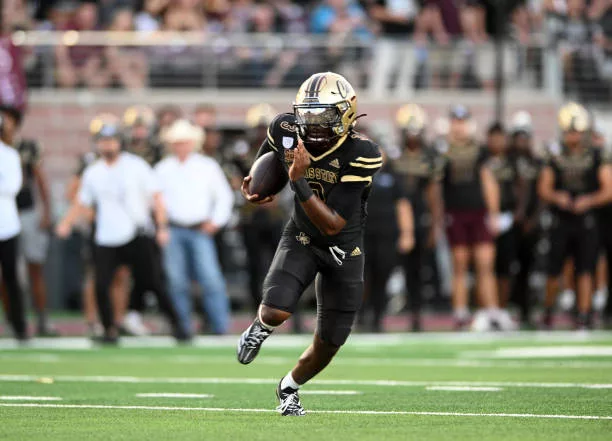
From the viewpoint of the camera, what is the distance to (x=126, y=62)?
23.3 meters

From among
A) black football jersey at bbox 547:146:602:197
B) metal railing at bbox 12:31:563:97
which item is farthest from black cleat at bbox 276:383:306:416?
metal railing at bbox 12:31:563:97

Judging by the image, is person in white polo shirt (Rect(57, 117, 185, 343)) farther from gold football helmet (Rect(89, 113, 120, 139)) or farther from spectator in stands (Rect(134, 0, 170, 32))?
spectator in stands (Rect(134, 0, 170, 32))

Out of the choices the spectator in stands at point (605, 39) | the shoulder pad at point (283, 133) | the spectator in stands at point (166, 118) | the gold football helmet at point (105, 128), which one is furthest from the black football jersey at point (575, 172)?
the shoulder pad at point (283, 133)

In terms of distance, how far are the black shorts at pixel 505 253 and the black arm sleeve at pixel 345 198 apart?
1031cm

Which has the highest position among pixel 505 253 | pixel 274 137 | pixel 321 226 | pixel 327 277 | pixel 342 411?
pixel 274 137

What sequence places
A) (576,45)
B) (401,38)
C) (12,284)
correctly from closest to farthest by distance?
(12,284)
(401,38)
(576,45)

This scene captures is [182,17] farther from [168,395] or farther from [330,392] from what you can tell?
[168,395]

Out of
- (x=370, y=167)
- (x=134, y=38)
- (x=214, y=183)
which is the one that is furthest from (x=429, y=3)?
(x=370, y=167)

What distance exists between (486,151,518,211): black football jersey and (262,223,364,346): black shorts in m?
10.2

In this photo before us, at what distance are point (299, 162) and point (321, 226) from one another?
0.44m

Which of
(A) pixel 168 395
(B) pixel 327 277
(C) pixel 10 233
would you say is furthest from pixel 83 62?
(B) pixel 327 277

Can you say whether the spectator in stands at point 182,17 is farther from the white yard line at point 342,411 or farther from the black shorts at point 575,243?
the white yard line at point 342,411

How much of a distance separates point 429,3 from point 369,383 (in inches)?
532

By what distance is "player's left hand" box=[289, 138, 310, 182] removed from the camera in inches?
339
